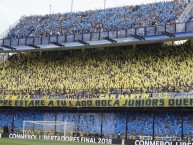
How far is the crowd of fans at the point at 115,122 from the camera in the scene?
43.2m

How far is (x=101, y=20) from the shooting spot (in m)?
60.4

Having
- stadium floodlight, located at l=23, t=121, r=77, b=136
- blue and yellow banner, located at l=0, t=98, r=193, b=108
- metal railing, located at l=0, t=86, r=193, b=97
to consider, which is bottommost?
stadium floodlight, located at l=23, t=121, r=77, b=136

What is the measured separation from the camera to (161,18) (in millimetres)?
54438

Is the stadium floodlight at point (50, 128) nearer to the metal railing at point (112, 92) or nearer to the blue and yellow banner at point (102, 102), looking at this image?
the blue and yellow banner at point (102, 102)

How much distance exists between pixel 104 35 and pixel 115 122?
10848 millimetres

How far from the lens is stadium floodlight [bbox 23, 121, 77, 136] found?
47.3 m

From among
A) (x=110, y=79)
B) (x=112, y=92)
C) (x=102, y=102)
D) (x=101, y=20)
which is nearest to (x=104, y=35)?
(x=110, y=79)

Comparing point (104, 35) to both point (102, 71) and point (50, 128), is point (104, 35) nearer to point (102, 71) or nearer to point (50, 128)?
point (102, 71)

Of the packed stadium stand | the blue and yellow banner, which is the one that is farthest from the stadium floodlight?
the blue and yellow banner

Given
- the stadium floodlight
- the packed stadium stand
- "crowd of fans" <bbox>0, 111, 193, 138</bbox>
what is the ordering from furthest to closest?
1. the stadium floodlight
2. the packed stadium stand
3. "crowd of fans" <bbox>0, 111, 193, 138</bbox>

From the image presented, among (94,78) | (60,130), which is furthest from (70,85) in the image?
(60,130)

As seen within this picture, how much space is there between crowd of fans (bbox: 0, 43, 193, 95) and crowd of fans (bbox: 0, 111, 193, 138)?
250cm

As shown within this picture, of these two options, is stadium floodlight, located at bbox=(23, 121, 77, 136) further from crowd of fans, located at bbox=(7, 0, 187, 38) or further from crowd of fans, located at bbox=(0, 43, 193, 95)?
crowd of fans, located at bbox=(7, 0, 187, 38)

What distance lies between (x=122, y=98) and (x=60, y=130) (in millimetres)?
7927
